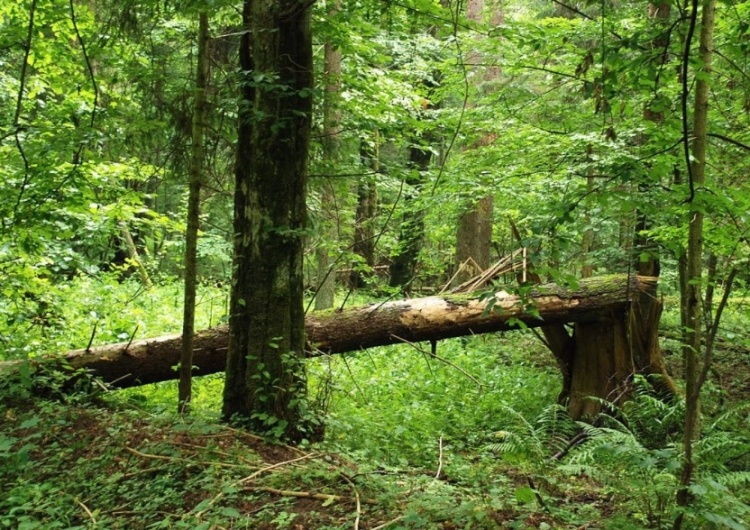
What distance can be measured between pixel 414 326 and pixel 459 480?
2.86 m

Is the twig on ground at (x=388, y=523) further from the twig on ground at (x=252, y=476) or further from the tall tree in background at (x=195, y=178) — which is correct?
the tall tree in background at (x=195, y=178)

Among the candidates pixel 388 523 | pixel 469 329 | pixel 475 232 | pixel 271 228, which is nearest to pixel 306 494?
pixel 388 523

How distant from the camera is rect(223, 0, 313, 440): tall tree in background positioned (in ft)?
15.5

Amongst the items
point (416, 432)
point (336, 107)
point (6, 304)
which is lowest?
point (416, 432)

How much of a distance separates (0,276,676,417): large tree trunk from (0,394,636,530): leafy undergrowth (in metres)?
1.32

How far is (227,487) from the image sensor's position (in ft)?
12.3

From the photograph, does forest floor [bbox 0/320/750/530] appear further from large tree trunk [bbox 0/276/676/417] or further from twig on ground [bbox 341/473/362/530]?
large tree trunk [bbox 0/276/676/417]

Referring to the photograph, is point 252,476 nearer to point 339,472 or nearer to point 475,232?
point 339,472

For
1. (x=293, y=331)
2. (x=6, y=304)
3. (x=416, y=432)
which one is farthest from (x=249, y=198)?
(x=6, y=304)

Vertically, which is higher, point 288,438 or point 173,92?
point 173,92

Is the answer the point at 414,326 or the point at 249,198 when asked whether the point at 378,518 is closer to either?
the point at 249,198

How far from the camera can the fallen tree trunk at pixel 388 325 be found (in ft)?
21.2

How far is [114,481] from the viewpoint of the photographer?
4137 millimetres

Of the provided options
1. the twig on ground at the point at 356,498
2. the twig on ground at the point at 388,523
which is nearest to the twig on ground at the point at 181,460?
the twig on ground at the point at 356,498
